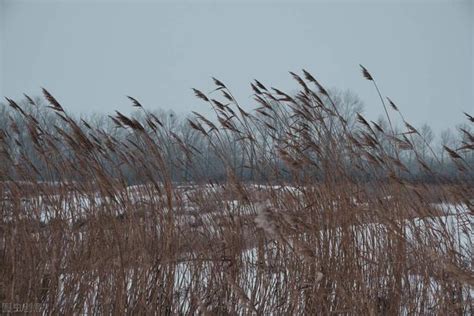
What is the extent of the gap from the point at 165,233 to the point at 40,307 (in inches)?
32.0

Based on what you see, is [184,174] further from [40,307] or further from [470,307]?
[470,307]

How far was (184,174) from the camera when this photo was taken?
271 centimetres

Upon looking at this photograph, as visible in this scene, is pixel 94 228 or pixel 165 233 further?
pixel 94 228

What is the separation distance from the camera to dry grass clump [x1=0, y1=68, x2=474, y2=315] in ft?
6.98

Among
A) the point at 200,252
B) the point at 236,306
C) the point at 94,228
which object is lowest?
the point at 236,306

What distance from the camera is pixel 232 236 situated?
7.43ft

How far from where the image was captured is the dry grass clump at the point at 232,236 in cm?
213

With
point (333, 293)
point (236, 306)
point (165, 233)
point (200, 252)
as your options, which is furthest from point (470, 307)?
point (165, 233)

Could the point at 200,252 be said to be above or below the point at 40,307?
above

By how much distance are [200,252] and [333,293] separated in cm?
75

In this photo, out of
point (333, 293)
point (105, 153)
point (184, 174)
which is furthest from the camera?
point (184, 174)

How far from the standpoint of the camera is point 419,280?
2.30 meters

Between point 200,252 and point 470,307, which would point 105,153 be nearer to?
point 200,252

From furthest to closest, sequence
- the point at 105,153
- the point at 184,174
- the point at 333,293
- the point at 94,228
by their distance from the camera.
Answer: the point at 184,174, the point at 105,153, the point at 94,228, the point at 333,293
